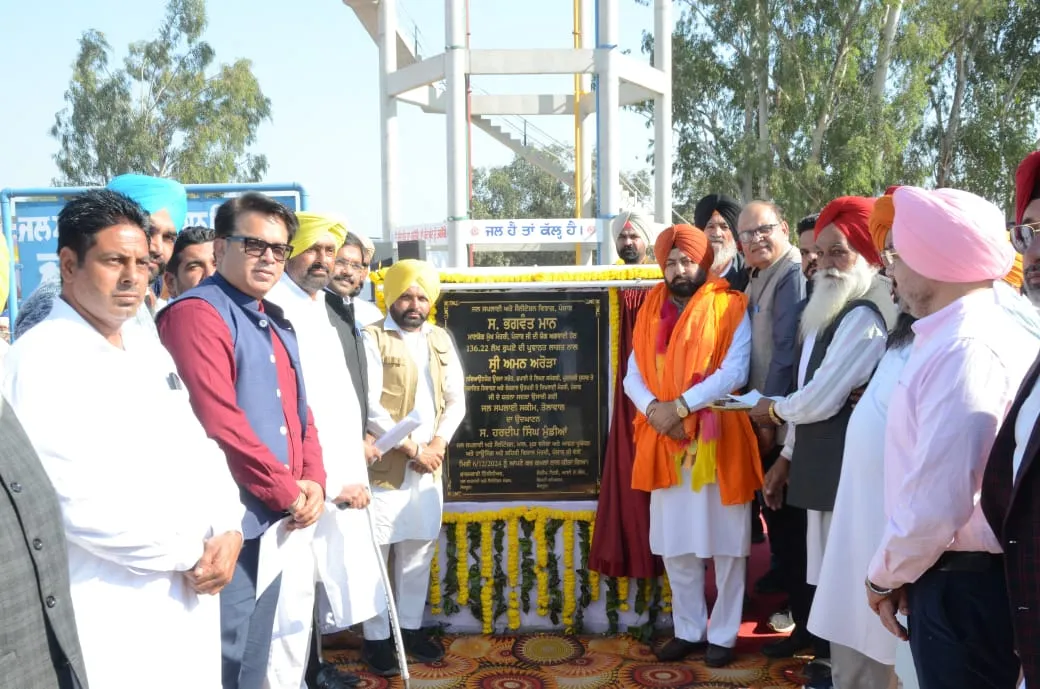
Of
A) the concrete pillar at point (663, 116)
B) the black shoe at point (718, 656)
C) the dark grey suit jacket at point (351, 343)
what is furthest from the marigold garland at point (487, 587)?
the concrete pillar at point (663, 116)

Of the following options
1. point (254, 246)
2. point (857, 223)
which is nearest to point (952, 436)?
point (857, 223)

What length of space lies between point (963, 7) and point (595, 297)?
23.3 meters

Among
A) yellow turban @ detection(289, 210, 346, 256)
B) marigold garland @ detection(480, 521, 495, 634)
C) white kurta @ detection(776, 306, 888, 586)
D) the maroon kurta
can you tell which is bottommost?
marigold garland @ detection(480, 521, 495, 634)

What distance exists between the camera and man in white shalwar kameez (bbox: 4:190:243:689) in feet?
6.86

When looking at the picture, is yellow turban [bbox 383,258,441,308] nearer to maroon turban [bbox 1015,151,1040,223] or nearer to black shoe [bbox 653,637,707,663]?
black shoe [bbox 653,637,707,663]

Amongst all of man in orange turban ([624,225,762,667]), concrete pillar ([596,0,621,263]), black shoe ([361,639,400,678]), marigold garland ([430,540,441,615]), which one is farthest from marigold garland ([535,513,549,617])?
concrete pillar ([596,0,621,263])

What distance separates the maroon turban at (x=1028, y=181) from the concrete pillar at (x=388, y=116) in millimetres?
15462

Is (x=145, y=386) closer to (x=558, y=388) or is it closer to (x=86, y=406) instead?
(x=86, y=406)

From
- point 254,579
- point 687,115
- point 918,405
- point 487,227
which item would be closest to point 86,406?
point 254,579

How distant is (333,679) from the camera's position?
13.7 feet

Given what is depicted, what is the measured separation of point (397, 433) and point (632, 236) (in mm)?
2749

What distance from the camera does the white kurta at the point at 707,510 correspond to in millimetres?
4270

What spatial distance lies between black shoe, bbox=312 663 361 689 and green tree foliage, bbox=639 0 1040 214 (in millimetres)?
20988

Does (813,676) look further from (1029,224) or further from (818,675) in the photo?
(1029,224)
